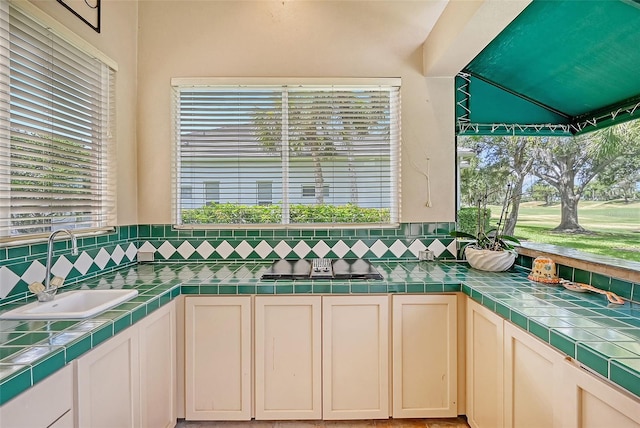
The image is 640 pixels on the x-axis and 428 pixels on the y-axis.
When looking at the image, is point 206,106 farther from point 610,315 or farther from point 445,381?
point 610,315

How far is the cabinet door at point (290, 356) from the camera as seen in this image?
1.83m

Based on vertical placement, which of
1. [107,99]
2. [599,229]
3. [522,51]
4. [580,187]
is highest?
[522,51]

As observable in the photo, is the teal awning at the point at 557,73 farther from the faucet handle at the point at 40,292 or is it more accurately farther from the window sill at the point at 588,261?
the faucet handle at the point at 40,292

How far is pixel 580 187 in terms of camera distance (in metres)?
2.12

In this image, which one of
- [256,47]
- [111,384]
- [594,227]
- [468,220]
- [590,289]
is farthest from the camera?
[468,220]

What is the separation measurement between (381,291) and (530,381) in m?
0.78

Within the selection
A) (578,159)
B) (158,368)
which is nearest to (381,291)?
(158,368)

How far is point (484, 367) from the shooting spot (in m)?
1.65

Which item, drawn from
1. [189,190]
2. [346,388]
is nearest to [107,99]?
[189,190]

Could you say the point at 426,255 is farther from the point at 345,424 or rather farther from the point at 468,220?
the point at 345,424

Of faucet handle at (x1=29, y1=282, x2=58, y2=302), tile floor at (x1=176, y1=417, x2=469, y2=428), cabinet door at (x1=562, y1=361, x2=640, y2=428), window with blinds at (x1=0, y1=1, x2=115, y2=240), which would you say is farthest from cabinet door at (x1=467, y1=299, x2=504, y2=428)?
window with blinds at (x1=0, y1=1, x2=115, y2=240)

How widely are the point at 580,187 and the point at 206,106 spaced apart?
107 inches

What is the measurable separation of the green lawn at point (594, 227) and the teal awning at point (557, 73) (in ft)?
1.79

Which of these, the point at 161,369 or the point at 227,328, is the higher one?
the point at 227,328
